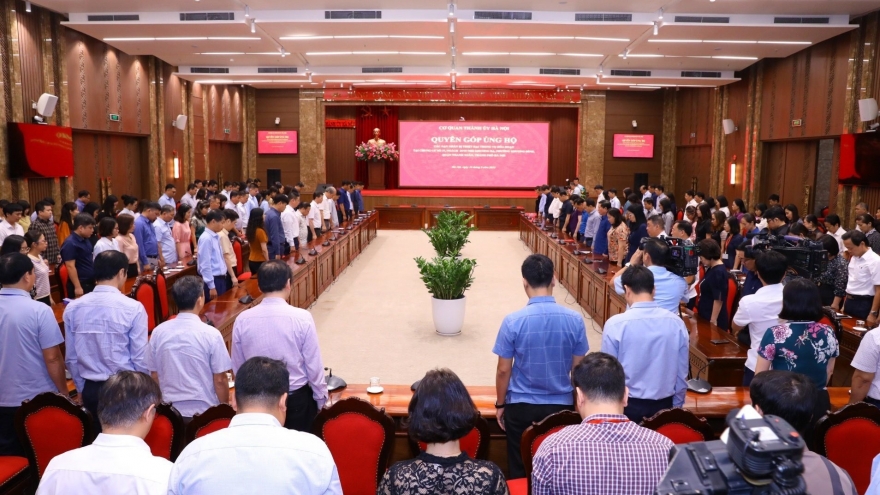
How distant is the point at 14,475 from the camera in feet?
9.21

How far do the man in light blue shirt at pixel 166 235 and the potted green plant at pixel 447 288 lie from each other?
2807mm

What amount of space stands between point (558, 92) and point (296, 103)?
7.05 meters

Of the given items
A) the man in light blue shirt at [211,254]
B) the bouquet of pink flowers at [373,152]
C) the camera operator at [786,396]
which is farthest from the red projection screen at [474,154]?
the camera operator at [786,396]

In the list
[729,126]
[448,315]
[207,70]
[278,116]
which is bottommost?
[448,315]

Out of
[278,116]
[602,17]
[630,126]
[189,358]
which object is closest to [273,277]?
[189,358]

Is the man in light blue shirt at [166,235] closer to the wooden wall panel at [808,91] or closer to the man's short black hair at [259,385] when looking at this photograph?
the man's short black hair at [259,385]

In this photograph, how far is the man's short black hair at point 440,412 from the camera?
1761mm

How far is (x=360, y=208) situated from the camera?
47.3 ft

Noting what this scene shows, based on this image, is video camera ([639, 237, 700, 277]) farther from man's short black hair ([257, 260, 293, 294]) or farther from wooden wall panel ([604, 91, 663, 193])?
wooden wall panel ([604, 91, 663, 193])

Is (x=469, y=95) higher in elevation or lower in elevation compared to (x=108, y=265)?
higher

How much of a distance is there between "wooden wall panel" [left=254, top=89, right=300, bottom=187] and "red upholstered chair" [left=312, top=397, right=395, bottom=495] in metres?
15.9

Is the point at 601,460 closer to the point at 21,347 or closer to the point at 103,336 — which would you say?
the point at 103,336

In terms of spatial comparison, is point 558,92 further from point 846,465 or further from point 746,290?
point 846,465

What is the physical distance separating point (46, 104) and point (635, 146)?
13945mm
